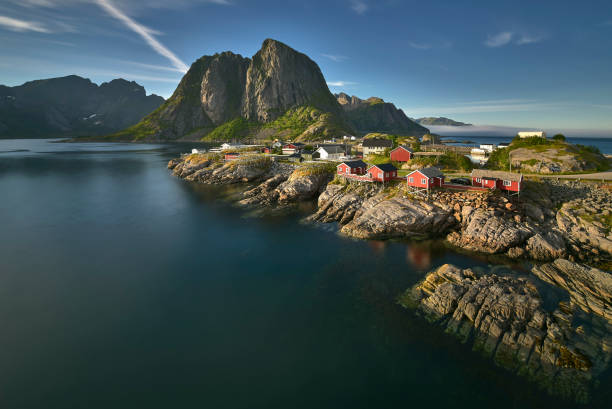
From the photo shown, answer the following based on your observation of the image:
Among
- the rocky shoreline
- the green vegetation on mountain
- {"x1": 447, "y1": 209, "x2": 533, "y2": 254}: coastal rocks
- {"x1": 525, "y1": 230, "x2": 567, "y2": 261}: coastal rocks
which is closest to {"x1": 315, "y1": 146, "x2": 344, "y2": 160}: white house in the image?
the rocky shoreline

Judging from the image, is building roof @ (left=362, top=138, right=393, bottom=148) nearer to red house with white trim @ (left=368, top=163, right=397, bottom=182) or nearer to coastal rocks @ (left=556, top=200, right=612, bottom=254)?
red house with white trim @ (left=368, top=163, right=397, bottom=182)

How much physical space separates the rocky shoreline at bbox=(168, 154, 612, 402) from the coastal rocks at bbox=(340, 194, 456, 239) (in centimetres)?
13

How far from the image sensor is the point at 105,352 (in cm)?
1830

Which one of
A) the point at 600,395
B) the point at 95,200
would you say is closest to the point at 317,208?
the point at 600,395

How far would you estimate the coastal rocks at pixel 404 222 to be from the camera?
35.8 m

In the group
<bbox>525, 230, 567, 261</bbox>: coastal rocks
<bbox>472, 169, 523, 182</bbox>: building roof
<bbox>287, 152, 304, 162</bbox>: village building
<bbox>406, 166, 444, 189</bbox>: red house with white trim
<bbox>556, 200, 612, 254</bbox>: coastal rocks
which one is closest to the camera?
<bbox>525, 230, 567, 261</bbox>: coastal rocks

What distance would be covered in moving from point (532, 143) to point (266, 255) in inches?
2578

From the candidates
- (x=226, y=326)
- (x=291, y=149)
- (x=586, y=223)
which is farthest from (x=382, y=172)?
(x=291, y=149)

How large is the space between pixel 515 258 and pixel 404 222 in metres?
12.0

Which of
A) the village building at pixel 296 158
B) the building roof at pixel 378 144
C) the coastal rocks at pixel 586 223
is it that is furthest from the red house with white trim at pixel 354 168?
the building roof at pixel 378 144

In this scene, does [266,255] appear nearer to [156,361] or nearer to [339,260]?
[339,260]

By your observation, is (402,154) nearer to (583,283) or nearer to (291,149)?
(583,283)

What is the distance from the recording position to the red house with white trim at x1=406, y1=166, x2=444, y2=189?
39.0 meters

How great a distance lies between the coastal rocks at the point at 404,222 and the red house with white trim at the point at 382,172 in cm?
898
